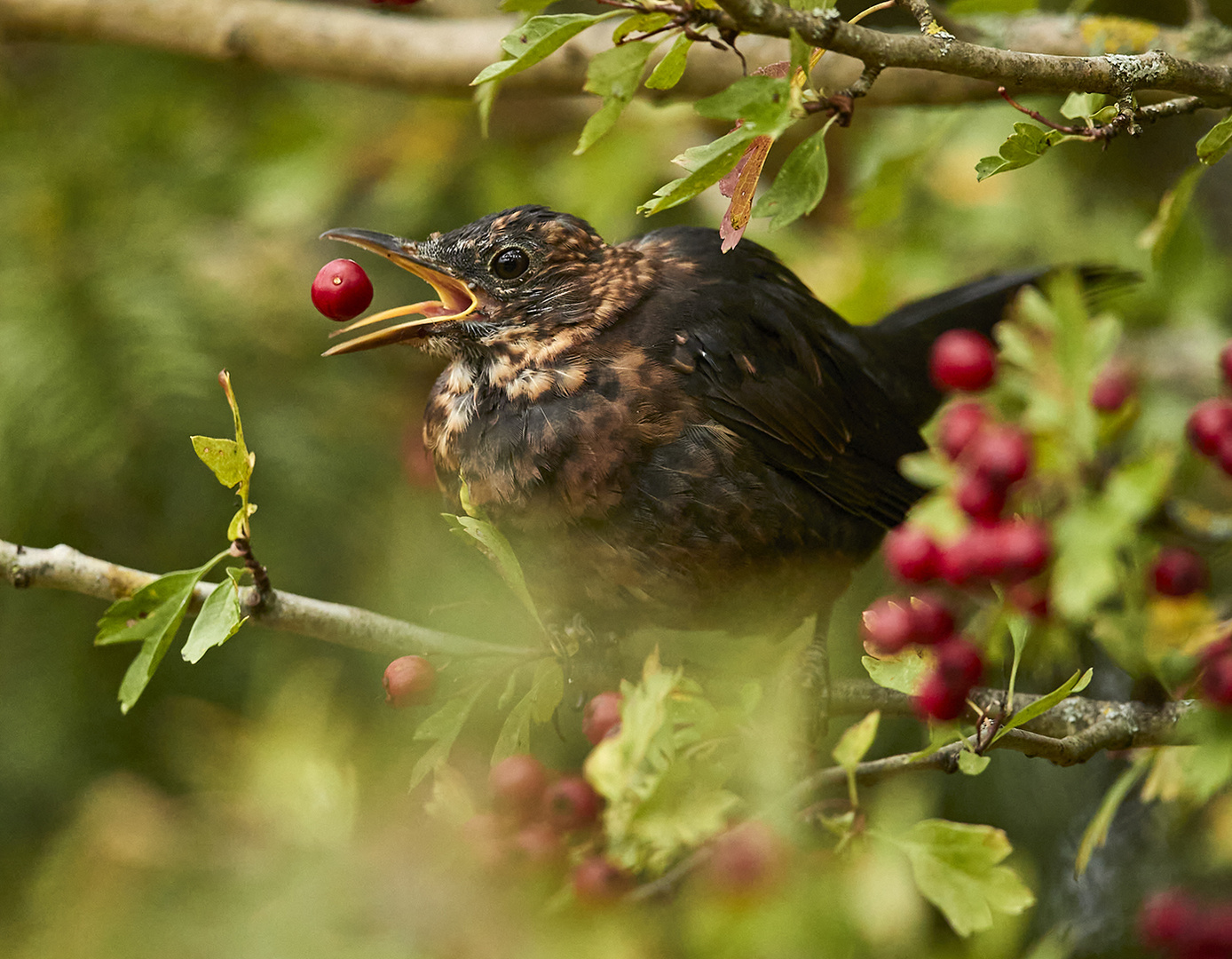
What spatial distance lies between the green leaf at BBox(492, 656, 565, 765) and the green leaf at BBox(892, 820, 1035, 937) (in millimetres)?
546

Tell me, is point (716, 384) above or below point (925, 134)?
below

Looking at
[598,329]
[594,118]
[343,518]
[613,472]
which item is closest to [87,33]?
[343,518]

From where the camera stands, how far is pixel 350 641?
1.91 meters

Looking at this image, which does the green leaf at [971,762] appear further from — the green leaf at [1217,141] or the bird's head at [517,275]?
the bird's head at [517,275]

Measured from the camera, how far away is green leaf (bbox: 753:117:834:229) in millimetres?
1440

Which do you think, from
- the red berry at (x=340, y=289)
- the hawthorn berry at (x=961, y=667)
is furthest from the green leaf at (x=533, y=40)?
the hawthorn berry at (x=961, y=667)

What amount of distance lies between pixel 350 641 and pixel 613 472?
0.56 metres

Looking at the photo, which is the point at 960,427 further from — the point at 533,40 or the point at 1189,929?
the point at 1189,929

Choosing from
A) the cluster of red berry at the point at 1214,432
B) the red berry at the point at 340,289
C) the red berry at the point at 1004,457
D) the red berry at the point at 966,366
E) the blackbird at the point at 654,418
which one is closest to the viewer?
the red berry at the point at 1004,457

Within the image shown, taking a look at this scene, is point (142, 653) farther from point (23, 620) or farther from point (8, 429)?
point (23, 620)

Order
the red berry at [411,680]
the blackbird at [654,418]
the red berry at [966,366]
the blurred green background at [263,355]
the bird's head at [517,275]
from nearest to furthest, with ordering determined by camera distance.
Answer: the red berry at [966,366], the red berry at [411,680], the blackbird at [654,418], the bird's head at [517,275], the blurred green background at [263,355]

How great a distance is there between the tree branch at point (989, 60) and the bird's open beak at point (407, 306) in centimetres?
110

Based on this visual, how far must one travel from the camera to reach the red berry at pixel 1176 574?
1543 millimetres

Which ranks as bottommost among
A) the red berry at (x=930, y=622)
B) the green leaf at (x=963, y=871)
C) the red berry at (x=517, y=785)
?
the red berry at (x=517, y=785)
